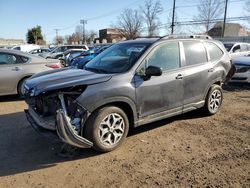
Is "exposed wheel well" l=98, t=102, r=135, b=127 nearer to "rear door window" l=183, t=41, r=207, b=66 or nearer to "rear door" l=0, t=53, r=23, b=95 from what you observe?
"rear door window" l=183, t=41, r=207, b=66

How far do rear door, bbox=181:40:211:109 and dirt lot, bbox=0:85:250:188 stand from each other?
0.59 meters

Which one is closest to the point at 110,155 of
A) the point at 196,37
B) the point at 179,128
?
the point at 179,128

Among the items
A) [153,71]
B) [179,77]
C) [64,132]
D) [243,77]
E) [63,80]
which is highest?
[153,71]

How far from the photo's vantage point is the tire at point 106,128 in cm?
440

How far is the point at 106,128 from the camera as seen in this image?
4.59 meters

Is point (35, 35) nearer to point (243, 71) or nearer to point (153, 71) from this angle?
point (243, 71)

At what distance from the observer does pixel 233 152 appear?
4.66 m

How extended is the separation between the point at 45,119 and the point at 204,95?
11.2 ft

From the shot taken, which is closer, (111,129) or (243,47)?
(111,129)

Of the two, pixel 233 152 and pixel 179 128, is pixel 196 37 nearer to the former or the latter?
pixel 179 128

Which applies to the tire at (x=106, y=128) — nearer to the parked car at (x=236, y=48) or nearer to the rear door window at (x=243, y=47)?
the parked car at (x=236, y=48)

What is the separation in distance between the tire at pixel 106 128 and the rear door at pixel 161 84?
0.43 meters

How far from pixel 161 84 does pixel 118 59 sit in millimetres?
930

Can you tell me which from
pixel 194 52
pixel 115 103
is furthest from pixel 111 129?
pixel 194 52
